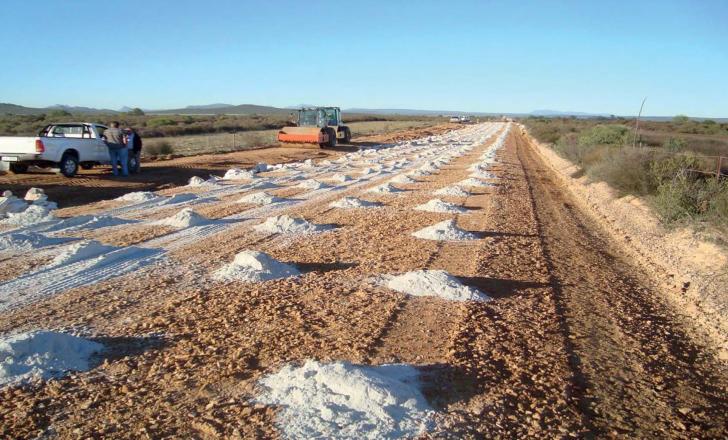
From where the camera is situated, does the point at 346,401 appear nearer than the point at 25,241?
Yes

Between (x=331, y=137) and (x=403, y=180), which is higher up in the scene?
(x=331, y=137)

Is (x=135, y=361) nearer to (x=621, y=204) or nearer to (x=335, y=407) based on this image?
(x=335, y=407)

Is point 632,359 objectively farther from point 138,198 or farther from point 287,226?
point 138,198

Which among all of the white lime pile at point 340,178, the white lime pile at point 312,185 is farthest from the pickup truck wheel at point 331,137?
the white lime pile at point 312,185

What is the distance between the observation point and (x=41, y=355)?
4703 millimetres

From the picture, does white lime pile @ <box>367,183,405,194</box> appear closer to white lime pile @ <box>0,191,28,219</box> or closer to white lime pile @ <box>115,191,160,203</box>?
white lime pile @ <box>115,191,160,203</box>

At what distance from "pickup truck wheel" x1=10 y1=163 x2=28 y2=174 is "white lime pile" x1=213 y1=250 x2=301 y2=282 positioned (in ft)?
45.0

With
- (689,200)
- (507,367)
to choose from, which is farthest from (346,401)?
(689,200)

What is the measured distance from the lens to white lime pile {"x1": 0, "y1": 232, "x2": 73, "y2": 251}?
28.3ft

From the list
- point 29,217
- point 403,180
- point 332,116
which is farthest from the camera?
point 332,116

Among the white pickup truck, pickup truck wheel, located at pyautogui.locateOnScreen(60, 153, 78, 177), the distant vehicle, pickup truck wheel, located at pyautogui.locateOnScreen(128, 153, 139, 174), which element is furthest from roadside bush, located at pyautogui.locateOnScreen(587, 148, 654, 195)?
the distant vehicle

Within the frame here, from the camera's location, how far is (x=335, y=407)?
13.3 ft

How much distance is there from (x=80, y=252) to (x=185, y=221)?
277 cm

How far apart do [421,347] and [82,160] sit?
16.8 meters
